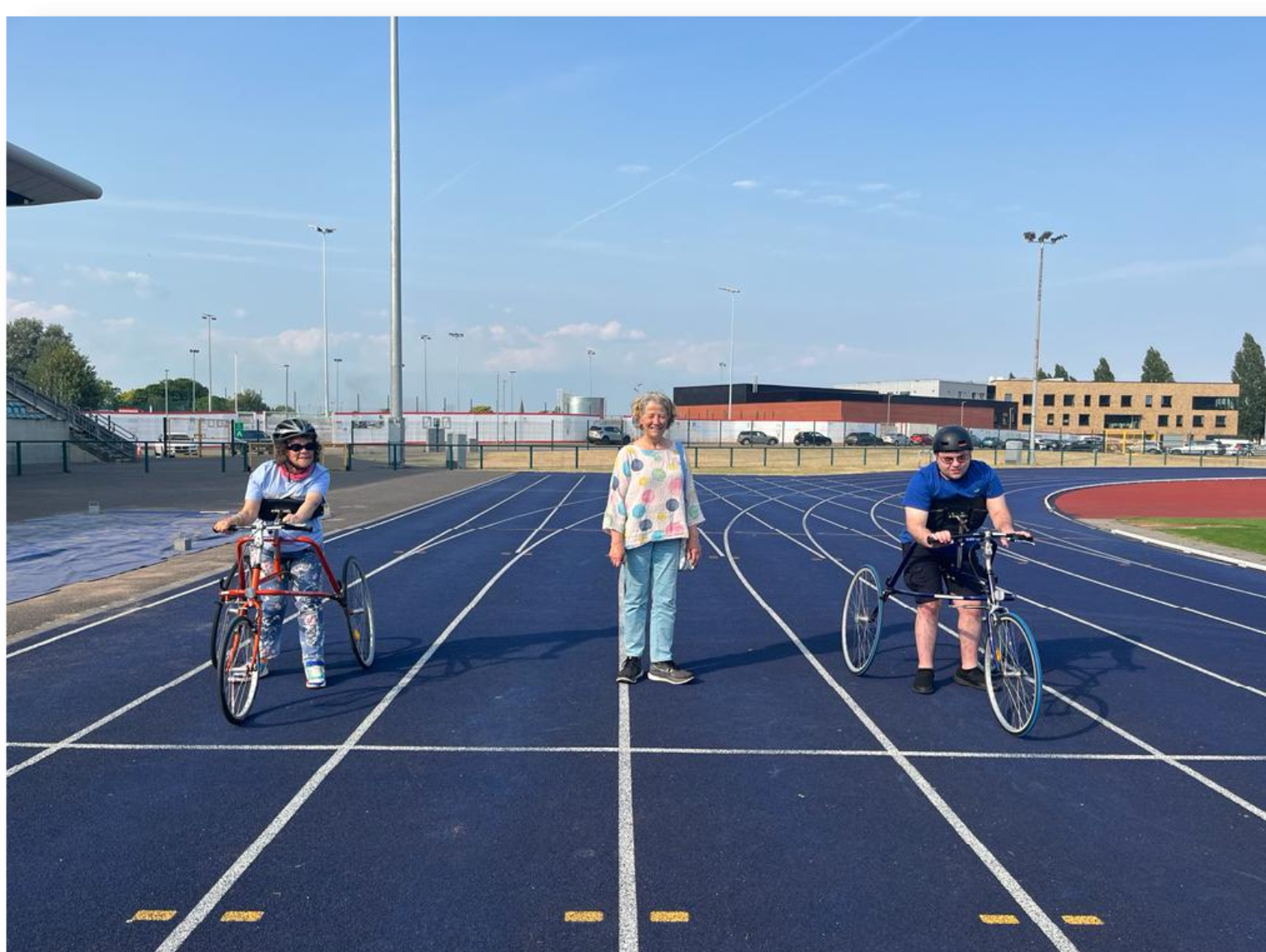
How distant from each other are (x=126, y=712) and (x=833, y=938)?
4710mm

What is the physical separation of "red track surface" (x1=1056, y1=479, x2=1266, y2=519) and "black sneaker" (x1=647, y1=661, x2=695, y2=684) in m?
18.2

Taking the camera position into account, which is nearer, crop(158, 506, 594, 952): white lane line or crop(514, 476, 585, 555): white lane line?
crop(158, 506, 594, 952): white lane line

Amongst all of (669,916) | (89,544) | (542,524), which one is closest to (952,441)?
(669,916)

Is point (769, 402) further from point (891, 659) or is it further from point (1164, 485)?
point (891, 659)

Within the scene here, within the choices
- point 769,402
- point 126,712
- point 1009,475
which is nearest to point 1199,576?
point 126,712

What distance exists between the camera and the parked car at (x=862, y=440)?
7189cm

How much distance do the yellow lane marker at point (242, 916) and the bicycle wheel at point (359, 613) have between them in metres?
3.09

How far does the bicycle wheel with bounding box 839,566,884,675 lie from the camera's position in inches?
260

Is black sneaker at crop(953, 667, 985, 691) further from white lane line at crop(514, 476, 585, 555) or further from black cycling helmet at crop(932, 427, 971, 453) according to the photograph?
white lane line at crop(514, 476, 585, 555)

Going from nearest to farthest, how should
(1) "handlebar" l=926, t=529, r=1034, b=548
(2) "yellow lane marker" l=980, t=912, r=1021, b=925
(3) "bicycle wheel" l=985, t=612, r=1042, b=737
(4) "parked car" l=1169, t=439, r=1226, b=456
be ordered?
(2) "yellow lane marker" l=980, t=912, r=1021, b=925
(3) "bicycle wheel" l=985, t=612, r=1042, b=737
(1) "handlebar" l=926, t=529, r=1034, b=548
(4) "parked car" l=1169, t=439, r=1226, b=456

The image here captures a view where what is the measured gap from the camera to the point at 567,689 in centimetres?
621

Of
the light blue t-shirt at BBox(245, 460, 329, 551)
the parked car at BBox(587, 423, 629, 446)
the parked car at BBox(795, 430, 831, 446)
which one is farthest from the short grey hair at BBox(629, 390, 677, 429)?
the parked car at BBox(795, 430, 831, 446)

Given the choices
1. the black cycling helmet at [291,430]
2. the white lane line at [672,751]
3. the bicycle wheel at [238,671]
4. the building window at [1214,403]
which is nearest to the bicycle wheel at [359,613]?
the bicycle wheel at [238,671]

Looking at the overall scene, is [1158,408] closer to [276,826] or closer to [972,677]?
[972,677]
